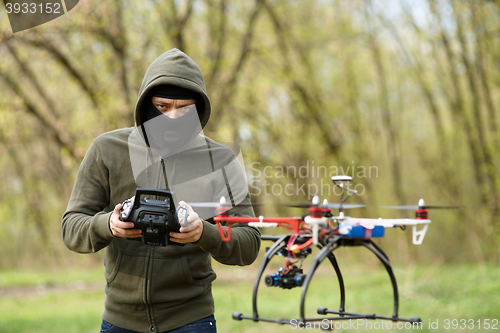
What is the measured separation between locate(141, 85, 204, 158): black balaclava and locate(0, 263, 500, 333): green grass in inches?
227

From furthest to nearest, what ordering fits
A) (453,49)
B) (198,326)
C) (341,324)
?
1. (453,49)
2. (341,324)
3. (198,326)

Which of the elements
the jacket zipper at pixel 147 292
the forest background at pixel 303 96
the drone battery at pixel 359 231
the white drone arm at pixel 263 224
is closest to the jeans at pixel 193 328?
the jacket zipper at pixel 147 292

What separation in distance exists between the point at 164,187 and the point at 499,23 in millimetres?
11013

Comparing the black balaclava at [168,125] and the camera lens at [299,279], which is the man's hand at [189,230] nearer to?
the camera lens at [299,279]

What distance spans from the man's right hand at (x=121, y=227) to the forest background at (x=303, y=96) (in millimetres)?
7770

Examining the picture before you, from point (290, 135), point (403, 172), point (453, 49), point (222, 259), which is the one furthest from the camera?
point (403, 172)

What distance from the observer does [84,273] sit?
46.3 ft

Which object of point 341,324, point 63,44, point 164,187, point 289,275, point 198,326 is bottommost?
point 341,324

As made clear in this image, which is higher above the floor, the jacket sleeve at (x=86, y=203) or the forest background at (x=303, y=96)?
the forest background at (x=303, y=96)

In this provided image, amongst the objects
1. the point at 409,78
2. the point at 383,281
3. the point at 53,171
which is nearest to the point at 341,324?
the point at 383,281

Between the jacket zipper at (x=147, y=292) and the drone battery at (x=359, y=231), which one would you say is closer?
the drone battery at (x=359, y=231)

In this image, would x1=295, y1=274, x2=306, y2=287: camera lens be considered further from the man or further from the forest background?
the forest background

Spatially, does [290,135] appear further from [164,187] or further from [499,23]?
[164,187]

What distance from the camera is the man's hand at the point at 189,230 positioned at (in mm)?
2178
